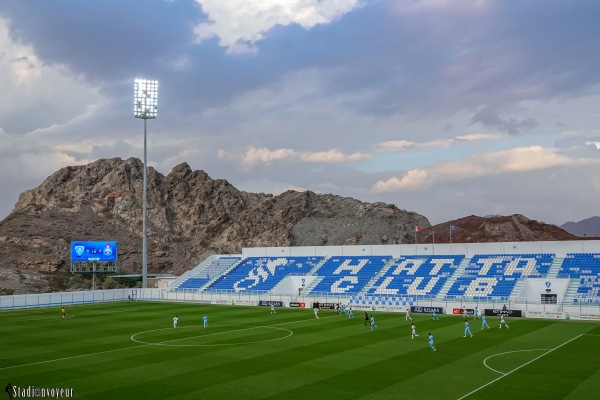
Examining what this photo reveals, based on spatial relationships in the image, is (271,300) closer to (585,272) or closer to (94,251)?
(94,251)

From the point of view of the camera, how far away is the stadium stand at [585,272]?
60.2m

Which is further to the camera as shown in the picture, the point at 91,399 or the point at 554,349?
the point at 554,349

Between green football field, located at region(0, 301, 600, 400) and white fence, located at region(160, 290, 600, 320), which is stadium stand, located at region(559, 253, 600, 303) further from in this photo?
green football field, located at region(0, 301, 600, 400)

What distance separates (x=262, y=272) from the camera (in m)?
88.3

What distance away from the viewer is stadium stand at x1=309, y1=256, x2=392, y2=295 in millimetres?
75812

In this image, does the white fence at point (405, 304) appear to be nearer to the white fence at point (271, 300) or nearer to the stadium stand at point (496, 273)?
the white fence at point (271, 300)

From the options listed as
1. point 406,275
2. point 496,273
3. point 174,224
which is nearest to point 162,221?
point 174,224

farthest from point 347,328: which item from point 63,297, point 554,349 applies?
point 63,297

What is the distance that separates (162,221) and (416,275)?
120796 millimetres

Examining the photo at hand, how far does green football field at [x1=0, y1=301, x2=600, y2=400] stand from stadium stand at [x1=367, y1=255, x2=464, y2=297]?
1336cm

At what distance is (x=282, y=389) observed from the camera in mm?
27672

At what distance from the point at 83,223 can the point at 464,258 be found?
403 ft

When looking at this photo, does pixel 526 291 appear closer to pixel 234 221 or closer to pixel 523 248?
pixel 523 248

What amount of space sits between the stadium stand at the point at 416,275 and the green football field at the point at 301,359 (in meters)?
13.4
